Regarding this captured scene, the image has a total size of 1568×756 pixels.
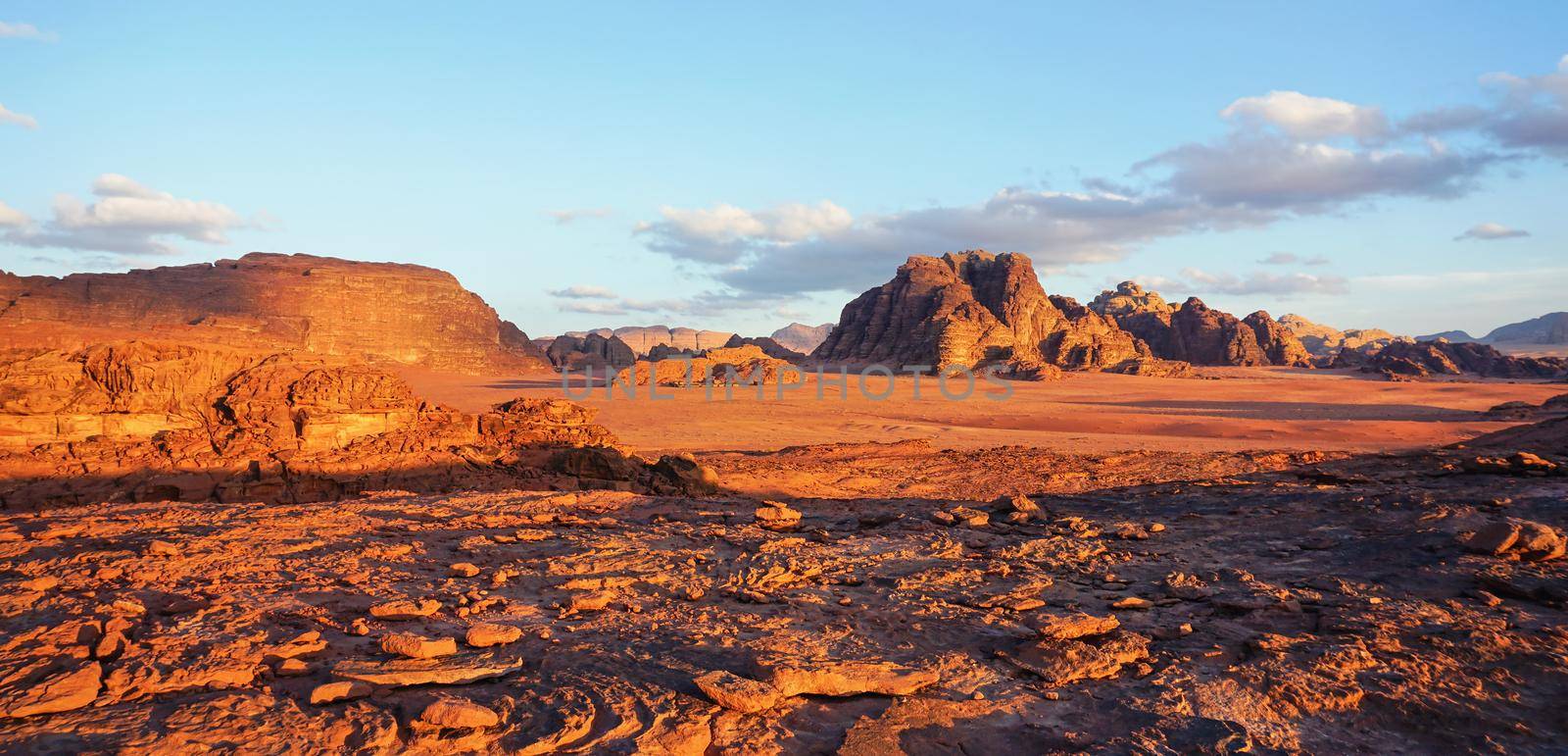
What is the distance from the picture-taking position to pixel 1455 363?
63.3 m

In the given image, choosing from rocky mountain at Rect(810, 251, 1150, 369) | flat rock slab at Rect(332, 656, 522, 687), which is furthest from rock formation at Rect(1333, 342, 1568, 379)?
flat rock slab at Rect(332, 656, 522, 687)

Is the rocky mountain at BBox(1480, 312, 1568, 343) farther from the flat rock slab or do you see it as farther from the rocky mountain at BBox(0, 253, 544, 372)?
the flat rock slab

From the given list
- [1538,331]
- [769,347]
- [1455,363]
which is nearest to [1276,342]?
[1455,363]

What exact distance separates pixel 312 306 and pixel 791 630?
71.2m

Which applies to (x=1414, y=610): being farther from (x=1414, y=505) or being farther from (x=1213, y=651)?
(x=1414, y=505)

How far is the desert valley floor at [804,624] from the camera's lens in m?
3.45

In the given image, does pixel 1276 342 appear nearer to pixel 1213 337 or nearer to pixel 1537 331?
pixel 1213 337

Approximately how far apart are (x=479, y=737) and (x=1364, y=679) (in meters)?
4.20

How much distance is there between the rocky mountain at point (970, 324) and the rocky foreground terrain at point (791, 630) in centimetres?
5245

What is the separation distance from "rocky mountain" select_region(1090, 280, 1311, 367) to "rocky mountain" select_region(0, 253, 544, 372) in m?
59.1

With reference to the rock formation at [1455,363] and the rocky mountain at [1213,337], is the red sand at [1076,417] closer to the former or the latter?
the rock formation at [1455,363]

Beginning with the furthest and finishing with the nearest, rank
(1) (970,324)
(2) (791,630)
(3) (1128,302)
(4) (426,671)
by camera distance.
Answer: (3) (1128,302), (1) (970,324), (2) (791,630), (4) (426,671)

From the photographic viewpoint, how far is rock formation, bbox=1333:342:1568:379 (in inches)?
2344

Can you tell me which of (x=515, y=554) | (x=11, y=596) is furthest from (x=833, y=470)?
(x=11, y=596)
